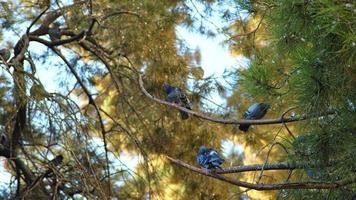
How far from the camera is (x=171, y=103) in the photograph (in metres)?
2.09

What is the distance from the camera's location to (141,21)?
11.8ft

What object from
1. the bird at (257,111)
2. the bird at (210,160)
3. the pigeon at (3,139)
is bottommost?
the bird at (210,160)

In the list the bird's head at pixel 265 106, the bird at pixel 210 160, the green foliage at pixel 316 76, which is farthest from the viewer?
the bird's head at pixel 265 106

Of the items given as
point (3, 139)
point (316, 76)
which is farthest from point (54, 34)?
point (316, 76)

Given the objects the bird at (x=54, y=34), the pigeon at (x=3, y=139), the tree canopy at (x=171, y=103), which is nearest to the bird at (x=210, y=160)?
the tree canopy at (x=171, y=103)

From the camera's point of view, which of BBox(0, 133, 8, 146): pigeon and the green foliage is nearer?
the green foliage

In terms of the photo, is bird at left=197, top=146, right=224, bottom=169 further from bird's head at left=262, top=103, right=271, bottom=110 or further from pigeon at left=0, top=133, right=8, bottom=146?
pigeon at left=0, top=133, right=8, bottom=146

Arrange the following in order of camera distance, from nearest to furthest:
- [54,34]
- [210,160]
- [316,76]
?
[316,76]
[210,160]
[54,34]

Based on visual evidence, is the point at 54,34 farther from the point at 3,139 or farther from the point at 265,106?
the point at 265,106

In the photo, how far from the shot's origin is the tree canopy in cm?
161

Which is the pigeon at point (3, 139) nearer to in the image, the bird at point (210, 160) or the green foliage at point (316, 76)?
the bird at point (210, 160)

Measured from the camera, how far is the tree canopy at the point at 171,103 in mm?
1606

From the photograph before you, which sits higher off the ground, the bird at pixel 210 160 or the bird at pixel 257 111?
the bird at pixel 257 111

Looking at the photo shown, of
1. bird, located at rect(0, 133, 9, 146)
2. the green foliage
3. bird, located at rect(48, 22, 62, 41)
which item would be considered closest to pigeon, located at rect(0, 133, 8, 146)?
bird, located at rect(0, 133, 9, 146)
